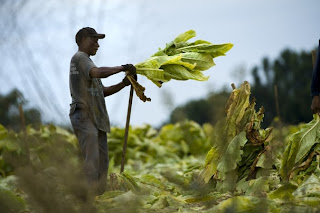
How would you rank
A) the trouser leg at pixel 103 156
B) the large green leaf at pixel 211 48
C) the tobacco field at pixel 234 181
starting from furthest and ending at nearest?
the large green leaf at pixel 211 48 < the trouser leg at pixel 103 156 < the tobacco field at pixel 234 181

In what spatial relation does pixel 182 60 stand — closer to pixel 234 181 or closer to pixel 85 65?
pixel 85 65

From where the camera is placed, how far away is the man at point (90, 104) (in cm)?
545

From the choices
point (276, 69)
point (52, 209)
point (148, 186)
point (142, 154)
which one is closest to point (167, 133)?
point (142, 154)

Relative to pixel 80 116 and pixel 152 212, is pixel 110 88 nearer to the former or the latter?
pixel 80 116

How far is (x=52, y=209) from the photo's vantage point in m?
2.71

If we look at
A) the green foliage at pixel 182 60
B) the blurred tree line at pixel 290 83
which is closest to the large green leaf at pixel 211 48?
the green foliage at pixel 182 60

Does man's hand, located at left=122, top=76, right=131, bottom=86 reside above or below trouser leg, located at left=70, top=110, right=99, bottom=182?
above

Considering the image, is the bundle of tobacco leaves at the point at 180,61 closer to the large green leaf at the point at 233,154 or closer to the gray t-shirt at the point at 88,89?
the gray t-shirt at the point at 88,89

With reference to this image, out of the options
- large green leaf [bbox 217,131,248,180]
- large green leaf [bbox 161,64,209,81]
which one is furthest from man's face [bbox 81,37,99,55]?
large green leaf [bbox 217,131,248,180]

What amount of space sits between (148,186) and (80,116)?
121cm

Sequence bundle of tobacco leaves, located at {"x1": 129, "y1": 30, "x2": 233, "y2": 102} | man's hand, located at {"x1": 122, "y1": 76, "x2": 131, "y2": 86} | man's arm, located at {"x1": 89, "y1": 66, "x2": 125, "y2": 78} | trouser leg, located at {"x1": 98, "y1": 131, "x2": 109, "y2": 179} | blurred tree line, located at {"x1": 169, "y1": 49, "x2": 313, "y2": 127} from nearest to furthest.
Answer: man's arm, located at {"x1": 89, "y1": 66, "x2": 125, "y2": 78}, bundle of tobacco leaves, located at {"x1": 129, "y1": 30, "x2": 233, "y2": 102}, man's hand, located at {"x1": 122, "y1": 76, "x2": 131, "y2": 86}, trouser leg, located at {"x1": 98, "y1": 131, "x2": 109, "y2": 179}, blurred tree line, located at {"x1": 169, "y1": 49, "x2": 313, "y2": 127}

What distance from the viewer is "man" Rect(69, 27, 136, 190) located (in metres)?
5.45

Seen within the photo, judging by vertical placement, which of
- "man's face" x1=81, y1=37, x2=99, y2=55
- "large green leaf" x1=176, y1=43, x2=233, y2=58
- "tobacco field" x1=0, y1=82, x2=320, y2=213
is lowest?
"tobacco field" x1=0, y1=82, x2=320, y2=213

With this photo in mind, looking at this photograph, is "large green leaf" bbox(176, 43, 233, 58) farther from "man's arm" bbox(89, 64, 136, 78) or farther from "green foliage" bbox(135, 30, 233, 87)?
"man's arm" bbox(89, 64, 136, 78)
